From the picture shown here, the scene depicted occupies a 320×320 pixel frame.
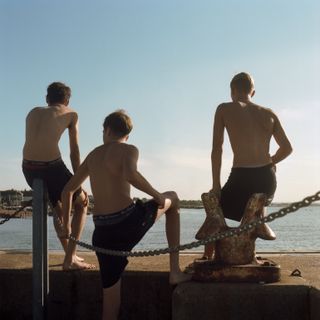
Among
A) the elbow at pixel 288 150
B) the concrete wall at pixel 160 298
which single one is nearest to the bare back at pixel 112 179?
the concrete wall at pixel 160 298

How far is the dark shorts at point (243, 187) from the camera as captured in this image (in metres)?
4.83

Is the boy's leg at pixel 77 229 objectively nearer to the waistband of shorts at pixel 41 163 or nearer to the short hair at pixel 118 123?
the waistband of shorts at pixel 41 163

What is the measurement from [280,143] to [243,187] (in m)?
0.56

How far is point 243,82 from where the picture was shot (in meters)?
5.03

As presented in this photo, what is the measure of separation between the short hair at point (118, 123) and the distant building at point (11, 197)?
108690mm

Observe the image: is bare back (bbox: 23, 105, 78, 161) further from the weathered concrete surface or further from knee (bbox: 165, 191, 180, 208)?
knee (bbox: 165, 191, 180, 208)

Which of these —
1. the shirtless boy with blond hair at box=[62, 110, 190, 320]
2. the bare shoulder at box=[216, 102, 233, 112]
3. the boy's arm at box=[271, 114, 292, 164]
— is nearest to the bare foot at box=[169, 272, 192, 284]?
the shirtless boy with blond hair at box=[62, 110, 190, 320]

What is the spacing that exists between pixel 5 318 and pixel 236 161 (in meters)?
2.78

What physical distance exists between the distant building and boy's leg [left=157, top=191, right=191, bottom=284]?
4276 inches

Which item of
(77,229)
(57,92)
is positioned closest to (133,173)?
(77,229)

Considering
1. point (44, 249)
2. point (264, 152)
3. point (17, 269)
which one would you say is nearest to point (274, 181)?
point (264, 152)

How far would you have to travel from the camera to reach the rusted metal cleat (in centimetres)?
442

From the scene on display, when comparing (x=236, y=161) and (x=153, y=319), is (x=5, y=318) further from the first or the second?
(x=236, y=161)

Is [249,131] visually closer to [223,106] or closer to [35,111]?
[223,106]
